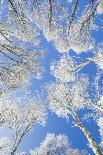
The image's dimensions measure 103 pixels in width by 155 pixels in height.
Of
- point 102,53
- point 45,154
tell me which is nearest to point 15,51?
point 102,53

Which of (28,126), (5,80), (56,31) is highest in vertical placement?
(28,126)

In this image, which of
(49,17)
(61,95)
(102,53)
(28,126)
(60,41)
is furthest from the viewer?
(61,95)

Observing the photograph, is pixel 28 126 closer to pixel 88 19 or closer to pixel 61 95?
pixel 61 95

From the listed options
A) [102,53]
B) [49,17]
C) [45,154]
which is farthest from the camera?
[45,154]

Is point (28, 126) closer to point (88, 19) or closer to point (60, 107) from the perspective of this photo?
point (60, 107)

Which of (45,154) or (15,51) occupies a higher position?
(45,154)

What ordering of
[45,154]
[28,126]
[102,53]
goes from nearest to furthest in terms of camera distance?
[102,53] → [28,126] → [45,154]

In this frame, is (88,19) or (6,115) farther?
(6,115)

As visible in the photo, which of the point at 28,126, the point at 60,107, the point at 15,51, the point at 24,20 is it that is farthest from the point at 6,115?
the point at 24,20

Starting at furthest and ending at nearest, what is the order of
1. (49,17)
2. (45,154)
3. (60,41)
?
1. (45,154)
2. (60,41)
3. (49,17)
